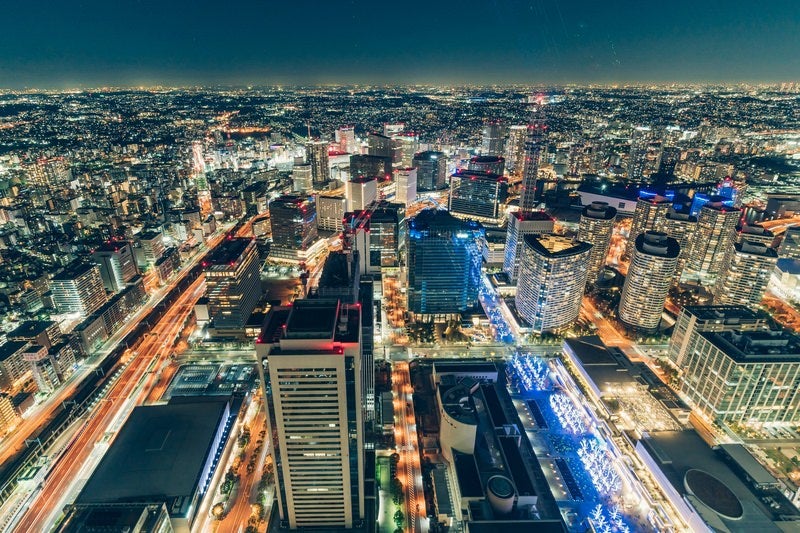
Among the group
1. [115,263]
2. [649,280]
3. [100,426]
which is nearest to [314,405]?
[100,426]

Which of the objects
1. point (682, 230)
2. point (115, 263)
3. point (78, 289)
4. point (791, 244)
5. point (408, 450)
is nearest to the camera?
point (408, 450)

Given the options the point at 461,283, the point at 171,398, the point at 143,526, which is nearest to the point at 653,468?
the point at 461,283

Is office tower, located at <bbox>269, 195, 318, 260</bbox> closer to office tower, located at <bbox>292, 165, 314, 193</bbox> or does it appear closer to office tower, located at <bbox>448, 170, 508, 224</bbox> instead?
office tower, located at <bbox>292, 165, 314, 193</bbox>

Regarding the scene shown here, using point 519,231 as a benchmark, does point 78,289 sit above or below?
below

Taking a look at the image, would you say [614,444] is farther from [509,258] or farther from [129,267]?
[129,267]

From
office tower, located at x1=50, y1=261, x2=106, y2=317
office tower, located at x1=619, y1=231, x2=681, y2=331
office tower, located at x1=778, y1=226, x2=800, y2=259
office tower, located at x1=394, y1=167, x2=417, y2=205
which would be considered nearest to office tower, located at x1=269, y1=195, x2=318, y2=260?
office tower, located at x1=50, y1=261, x2=106, y2=317

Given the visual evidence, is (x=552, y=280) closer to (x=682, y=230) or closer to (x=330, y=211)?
(x=682, y=230)

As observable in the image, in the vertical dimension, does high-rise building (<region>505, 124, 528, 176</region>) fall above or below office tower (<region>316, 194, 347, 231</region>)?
above
